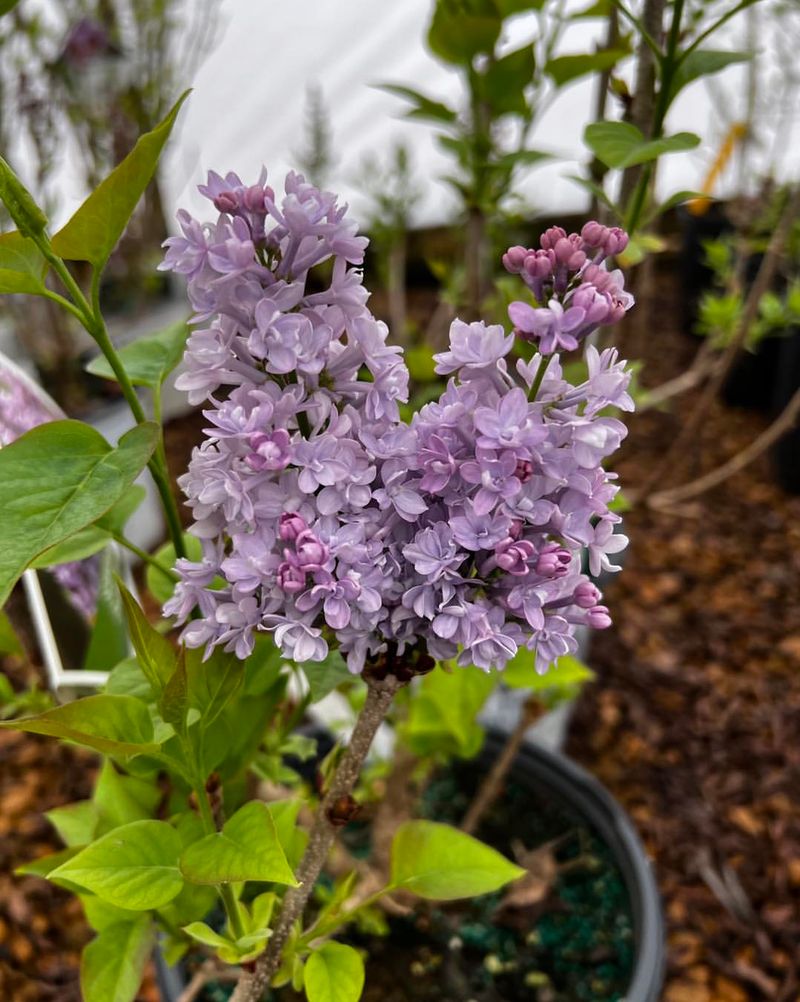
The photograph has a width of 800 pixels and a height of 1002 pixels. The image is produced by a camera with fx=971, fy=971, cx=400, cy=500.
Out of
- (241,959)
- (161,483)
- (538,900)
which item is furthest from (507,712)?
(161,483)

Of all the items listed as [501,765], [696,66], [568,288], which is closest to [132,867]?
[568,288]

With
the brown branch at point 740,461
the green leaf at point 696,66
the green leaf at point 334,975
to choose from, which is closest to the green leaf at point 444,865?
the green leaf at point 334,975

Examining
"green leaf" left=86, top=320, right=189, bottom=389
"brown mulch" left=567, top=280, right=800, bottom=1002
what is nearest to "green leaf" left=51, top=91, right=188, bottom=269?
"green leaf" left=86, top=320, right=189, bottom=389

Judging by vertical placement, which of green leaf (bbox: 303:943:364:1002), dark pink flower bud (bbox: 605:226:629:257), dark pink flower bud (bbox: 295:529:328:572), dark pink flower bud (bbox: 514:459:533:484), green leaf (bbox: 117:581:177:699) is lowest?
green leaf (bbox: 303:943:364:1002)

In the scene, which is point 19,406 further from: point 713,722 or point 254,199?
point 713,722

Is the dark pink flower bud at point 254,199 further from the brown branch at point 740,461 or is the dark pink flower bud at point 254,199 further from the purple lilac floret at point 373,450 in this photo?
the brown branch at point 740,461

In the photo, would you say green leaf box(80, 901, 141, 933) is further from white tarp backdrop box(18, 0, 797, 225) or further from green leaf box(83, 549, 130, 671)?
white tarp backdrop box(18, 0, 797, 225)
